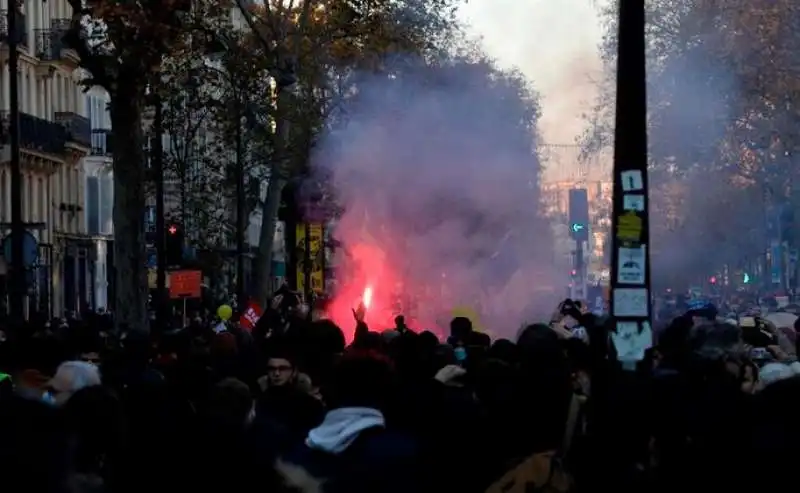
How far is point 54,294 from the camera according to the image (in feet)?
178

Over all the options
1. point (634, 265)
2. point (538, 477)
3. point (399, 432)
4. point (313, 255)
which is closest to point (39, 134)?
point (313, 255)

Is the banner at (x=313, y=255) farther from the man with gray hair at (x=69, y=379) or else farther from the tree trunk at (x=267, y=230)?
the man with gray hair at (x=69, y=379)

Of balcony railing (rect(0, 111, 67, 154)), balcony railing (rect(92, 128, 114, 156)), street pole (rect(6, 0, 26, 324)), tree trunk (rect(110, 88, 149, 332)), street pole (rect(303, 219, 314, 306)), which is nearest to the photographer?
tree trunk (rect(110, 88, 149, 332))

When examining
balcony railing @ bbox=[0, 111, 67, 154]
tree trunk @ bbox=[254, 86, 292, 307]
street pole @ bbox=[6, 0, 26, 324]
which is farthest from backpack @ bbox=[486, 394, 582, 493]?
balcony railing @ bbox=[0, 111, 67, 154]

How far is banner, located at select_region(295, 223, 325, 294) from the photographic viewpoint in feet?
140

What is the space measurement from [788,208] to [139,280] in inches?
1459

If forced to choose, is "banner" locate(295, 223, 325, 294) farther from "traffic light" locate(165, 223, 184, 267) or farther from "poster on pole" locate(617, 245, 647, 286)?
"poster on pole" locate(617, 245, 647, 286)

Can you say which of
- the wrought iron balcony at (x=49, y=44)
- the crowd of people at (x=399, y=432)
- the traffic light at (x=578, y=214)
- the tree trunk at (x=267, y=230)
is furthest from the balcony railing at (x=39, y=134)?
the crowd of people at (x=399, y=432)

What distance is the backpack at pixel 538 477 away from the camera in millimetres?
6398

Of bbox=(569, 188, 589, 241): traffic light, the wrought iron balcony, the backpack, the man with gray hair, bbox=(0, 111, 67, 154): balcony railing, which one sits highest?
the wrought iron balcony

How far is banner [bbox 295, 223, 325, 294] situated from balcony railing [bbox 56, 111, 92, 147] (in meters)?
12.6

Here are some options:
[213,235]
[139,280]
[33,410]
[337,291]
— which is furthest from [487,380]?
[213,235]

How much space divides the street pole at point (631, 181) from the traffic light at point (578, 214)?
3109cm

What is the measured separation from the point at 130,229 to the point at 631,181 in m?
14.3
